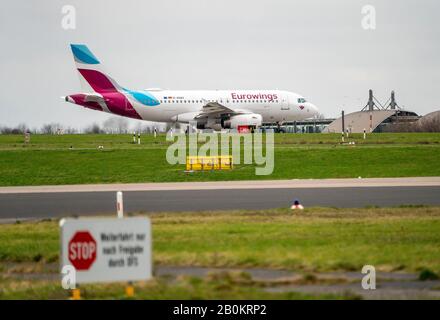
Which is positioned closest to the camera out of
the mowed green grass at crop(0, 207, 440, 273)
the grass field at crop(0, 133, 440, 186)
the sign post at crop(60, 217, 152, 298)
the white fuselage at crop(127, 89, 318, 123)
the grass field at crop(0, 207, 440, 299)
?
the sign post at crop(60, 217, 152, 298)

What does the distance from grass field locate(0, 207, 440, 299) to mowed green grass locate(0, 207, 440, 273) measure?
19 millimetres

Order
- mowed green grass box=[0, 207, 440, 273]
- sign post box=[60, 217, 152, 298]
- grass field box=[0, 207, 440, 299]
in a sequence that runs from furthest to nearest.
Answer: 1. mowed green grass box=[0, 207, 440, 273]
2. grass field box=[0, 207, 440, 299]
3. sign post box=[60, 217, 152, 298]

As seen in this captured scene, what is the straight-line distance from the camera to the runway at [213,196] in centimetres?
2900

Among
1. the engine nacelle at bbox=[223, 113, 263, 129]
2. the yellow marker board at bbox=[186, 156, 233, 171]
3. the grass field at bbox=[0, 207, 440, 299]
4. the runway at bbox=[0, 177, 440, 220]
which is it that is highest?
the engine nacelle at bbox=[223, 113, 263, 129]

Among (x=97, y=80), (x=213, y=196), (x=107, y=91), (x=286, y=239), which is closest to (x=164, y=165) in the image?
(x=213, y=196)

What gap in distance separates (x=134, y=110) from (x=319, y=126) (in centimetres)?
6109

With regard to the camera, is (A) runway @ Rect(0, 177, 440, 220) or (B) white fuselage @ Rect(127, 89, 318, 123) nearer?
(A) runway @ Rect(0, 177, 440, 220)

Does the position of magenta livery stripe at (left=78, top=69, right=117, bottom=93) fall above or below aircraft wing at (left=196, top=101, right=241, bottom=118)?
above

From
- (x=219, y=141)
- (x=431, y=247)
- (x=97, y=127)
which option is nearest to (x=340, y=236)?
(x=431, y=247)

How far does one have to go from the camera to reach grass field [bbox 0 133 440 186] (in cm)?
4456

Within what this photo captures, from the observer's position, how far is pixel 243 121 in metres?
77.2

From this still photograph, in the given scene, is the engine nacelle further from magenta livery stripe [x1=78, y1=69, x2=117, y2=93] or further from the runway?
the runway

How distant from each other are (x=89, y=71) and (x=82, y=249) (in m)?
63.2

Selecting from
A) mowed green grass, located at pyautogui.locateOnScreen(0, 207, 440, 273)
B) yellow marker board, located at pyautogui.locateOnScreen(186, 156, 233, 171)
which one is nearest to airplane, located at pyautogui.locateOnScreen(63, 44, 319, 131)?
yellow marker board, located at pyautogui.locateOnScreen(186, 156, 233, 171)
